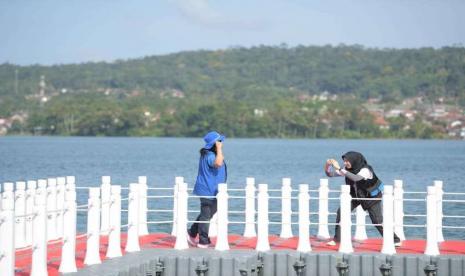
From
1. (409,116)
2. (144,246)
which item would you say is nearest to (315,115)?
(409,116)

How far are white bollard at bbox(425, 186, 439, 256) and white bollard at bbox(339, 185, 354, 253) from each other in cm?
117

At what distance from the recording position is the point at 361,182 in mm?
17531

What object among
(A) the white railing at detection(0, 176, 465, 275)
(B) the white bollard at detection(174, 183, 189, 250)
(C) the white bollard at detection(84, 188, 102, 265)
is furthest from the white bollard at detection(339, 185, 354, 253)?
(C) the white bollard at detection(84, 188, 102, 265)

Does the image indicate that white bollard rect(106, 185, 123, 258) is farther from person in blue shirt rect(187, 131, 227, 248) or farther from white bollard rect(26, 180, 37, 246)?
person in blue shirt rect(187, 131, 227, 248)

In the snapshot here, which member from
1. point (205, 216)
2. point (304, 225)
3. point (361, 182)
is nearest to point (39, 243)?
point (205, 216)

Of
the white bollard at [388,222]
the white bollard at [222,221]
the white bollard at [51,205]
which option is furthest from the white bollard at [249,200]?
the white bollard at [51,205]

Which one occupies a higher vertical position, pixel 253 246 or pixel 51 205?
pixel 51 205

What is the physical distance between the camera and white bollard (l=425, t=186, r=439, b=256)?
643 inches

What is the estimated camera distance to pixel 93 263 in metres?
15.1

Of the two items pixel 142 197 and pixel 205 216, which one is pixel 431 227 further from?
pixel 142 197

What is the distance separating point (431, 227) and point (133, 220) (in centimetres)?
462

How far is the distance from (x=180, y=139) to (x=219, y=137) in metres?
182

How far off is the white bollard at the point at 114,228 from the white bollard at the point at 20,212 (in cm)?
138

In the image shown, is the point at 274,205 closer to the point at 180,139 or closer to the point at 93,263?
the point at 93,263
